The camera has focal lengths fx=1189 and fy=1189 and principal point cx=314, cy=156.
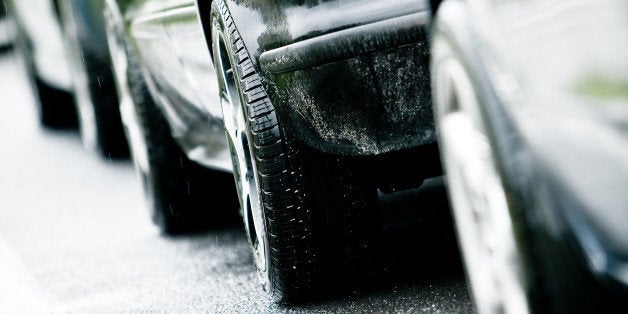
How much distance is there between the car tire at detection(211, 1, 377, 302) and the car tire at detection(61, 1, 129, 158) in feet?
9.40

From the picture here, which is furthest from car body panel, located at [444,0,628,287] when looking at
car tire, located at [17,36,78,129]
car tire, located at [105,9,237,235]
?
car tire, located at [17,36,78,129]

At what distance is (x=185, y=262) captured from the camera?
4242 mm

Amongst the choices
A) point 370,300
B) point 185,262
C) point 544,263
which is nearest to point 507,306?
point 544,263

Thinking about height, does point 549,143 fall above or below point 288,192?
above

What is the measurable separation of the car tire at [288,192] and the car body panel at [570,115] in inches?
47.2

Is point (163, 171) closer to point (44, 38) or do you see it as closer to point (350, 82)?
point (350, 82)

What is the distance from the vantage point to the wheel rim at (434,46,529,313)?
68.9 inches

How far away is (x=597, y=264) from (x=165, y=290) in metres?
2.57

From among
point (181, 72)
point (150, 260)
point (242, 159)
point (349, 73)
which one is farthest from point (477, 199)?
point (150, 260)

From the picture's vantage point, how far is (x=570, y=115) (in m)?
1.54

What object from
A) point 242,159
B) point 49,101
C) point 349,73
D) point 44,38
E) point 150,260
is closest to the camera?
point 349,73

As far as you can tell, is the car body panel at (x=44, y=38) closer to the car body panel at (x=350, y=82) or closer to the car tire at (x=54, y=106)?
the car tire at (x=54, y=106)

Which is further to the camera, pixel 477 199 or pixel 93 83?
pixel 93 83

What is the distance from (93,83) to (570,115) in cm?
479
